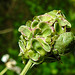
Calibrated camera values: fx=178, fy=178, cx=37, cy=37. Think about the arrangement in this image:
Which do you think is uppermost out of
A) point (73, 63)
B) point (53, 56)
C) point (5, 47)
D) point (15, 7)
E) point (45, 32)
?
point (45, 32)

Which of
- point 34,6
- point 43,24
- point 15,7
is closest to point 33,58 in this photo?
point 43,24

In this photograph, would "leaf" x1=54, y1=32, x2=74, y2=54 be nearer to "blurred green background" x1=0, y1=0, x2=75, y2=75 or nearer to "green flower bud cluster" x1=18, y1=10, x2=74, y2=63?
"green flower bud cluster" x1=18, y1=10, x2=74, y2=63

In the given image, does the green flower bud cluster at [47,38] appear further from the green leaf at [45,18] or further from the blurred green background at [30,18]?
the blurred green background at [30,18]

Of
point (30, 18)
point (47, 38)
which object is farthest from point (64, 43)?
point (30, 18)

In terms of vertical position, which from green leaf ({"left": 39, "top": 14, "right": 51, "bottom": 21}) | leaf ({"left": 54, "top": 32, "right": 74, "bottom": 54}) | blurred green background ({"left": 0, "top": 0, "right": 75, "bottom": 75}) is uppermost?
green leaf ({"left": 39, "top": 14, "right": 51, "bottom": 21})

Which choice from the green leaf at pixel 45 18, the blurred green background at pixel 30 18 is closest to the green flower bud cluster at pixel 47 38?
the green leaf at pixel 45 18

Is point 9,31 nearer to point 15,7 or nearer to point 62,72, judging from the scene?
point 15,7

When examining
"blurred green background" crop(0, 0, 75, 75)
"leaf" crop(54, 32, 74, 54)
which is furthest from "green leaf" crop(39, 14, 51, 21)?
"blurred green background" crop(0, 0, 75, 75)

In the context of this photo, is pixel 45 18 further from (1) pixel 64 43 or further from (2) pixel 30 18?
(2) pixel 30 18
